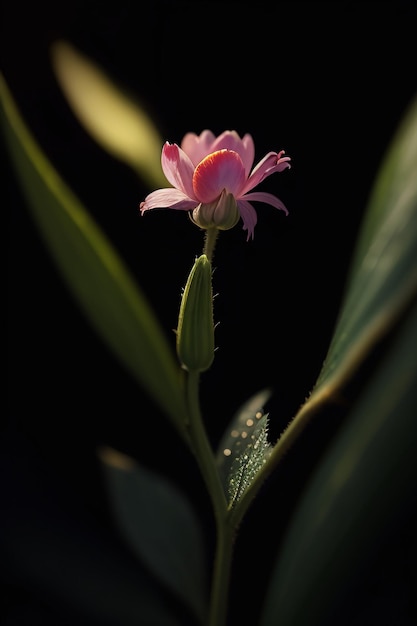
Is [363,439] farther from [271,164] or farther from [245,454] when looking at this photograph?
[271,164]

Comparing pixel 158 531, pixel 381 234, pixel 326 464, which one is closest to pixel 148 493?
pixel 158 531

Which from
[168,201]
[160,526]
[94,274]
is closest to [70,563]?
[160,526]

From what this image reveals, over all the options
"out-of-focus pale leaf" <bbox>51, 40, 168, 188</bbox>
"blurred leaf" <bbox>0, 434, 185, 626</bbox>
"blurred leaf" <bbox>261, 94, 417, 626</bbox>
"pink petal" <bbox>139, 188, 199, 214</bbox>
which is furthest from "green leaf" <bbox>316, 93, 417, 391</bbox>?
"blurred leaf" <bbox>0, 434, 185, 626</bbox>

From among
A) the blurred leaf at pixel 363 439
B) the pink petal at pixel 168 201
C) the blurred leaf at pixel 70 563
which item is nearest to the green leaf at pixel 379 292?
the blurred leaf at pixel 363 439

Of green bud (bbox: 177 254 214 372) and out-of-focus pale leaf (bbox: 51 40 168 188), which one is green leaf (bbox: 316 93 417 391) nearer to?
green bud (bbox: 177 254 214 372)

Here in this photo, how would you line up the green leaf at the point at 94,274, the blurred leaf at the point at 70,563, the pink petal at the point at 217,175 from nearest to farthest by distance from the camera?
the pink petal at the point at 217,175, the green leaf at the point at 94,274, the blurred leaf at the point at 70,563

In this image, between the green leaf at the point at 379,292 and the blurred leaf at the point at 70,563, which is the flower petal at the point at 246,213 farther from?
the blurred leaf at the point at 70,563
